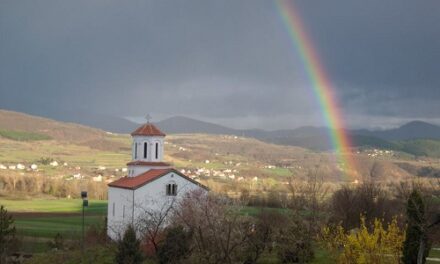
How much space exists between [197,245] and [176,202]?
51.0 feet

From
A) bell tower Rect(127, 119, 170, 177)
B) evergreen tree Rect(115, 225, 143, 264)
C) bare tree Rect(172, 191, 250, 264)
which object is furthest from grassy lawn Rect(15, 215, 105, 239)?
evergreen tree Rect(115, 225, 143, 264)

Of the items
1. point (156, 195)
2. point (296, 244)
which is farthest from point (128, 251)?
point (156, 195)

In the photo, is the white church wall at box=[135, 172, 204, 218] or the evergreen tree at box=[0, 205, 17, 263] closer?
the evergreen tree at box=[0, 205, 17, 263]

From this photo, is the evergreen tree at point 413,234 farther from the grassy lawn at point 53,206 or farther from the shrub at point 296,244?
the grassy lawn at point 53,206

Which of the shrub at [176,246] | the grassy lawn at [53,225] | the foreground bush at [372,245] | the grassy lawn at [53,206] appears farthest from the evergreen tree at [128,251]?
the grassy lawn at [53,206]

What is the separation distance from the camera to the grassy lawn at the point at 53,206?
309 feet

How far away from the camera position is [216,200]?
143ft

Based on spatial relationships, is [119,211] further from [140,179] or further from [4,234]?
[4,234]

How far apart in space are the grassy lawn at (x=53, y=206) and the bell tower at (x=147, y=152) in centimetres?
2982

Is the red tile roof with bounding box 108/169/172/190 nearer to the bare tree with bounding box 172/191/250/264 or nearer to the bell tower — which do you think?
the bell tower

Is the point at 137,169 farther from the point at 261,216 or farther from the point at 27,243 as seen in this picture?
the point at 261,216

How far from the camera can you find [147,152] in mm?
62312

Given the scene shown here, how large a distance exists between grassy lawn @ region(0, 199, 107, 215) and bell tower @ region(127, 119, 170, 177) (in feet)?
97.8

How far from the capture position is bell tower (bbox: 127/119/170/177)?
2430 inches
